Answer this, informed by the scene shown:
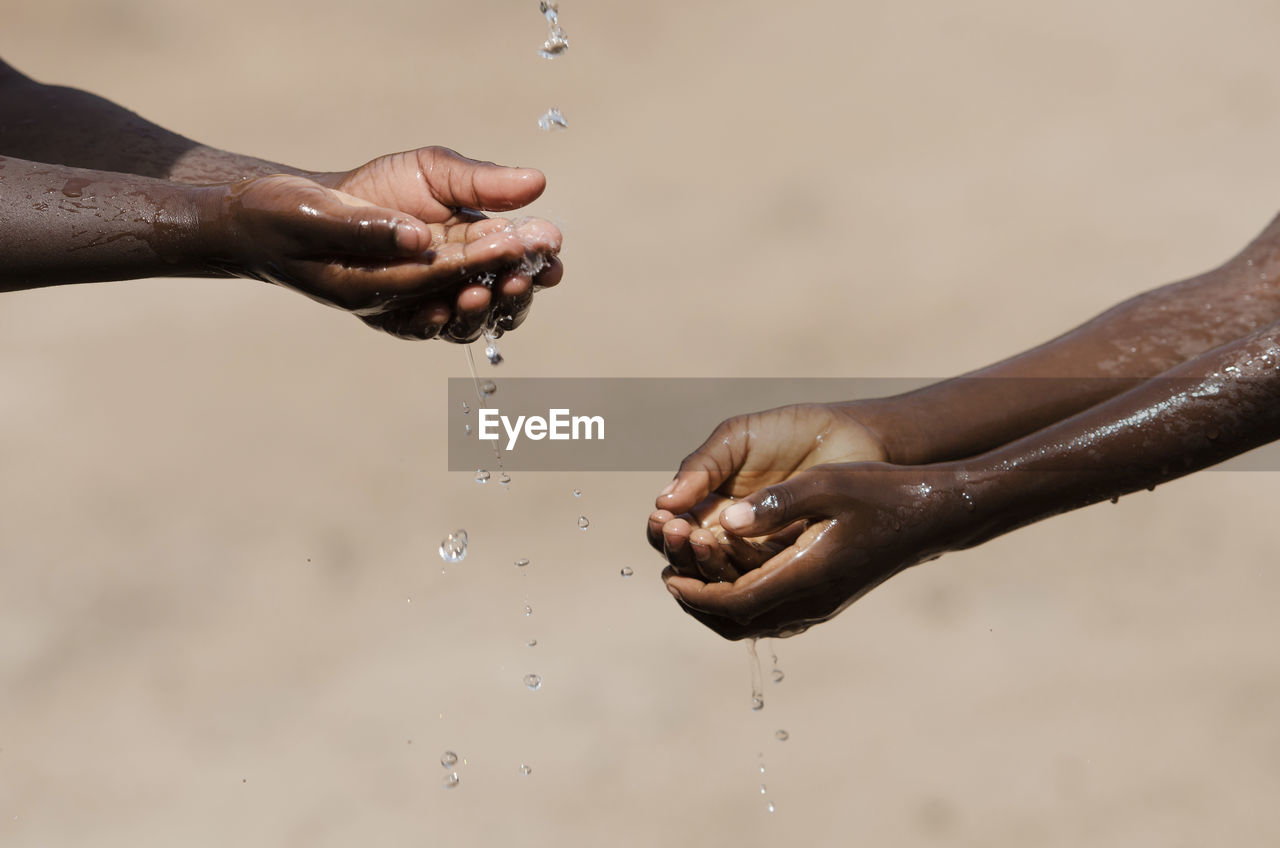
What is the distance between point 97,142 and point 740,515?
1755mm

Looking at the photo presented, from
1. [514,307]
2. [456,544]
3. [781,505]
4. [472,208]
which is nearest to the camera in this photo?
[781,505]

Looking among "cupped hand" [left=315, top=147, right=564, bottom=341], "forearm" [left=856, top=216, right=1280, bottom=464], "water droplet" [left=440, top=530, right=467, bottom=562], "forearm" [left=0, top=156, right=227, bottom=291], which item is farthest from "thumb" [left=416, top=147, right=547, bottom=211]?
"water droplet" [left=440, top=530, right=467, bottom=562]

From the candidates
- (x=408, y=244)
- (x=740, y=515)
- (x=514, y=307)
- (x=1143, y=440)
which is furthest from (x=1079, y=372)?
(x=408, y=244)

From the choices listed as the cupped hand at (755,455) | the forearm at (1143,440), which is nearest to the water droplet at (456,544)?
the cupped hand at (755,455)

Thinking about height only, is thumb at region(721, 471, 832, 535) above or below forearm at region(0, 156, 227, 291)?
below

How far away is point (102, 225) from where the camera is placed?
2.41 metres

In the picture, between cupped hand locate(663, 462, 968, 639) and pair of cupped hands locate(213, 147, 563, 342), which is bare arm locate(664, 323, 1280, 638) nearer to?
cupped hand locate(663, 462, 968, 639)

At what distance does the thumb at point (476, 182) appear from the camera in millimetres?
2523

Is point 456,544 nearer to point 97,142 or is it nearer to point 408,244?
point 97,142

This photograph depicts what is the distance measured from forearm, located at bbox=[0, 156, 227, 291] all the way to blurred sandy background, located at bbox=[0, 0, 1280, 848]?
7.50 ft

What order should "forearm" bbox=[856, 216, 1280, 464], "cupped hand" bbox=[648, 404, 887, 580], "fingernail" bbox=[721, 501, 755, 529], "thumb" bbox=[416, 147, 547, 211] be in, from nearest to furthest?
"fingernail" bbox=[721, 501, 755, 529], "thumb" bbox=[416, 147, 547, 211], "cupped hand" bbox=[648, 404, 887, 580], "forearm" bbox=[856, 216, 1280, 464]

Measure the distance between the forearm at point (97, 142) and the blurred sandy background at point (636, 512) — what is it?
7.04ft

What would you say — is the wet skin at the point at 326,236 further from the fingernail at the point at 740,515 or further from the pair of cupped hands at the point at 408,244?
the fingernail at the point at 740,515

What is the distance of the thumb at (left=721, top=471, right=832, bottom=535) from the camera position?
239 centimetres
